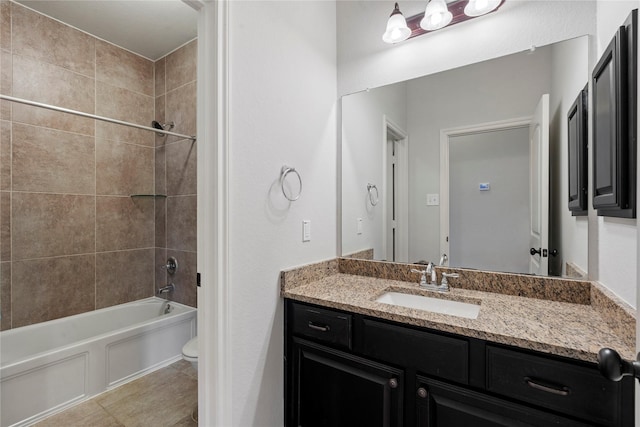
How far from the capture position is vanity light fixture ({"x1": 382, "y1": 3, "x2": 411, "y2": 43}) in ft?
5.17

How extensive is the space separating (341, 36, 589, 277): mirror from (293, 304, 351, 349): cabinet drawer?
1.92ft

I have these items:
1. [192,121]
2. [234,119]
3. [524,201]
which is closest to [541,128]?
[524,201]

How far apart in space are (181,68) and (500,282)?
2.96 meters

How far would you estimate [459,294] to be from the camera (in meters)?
1.38

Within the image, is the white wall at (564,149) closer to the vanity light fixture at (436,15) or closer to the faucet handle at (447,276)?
the faucet handle at (447,276)

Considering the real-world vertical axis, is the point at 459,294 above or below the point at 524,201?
below

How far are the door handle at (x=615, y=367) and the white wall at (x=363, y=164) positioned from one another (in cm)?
127

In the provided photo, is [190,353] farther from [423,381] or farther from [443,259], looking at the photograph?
[443,259]

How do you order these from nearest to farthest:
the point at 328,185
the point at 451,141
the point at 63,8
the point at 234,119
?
the point at 234,119 < the point at 451,141 < the point at 328,185 < the point at 63,8

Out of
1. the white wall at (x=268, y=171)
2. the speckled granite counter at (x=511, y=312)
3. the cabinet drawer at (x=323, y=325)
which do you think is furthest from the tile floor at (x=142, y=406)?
the speckled granite counter at (x=511, y=312)

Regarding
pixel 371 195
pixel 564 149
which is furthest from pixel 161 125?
pixel 564 149

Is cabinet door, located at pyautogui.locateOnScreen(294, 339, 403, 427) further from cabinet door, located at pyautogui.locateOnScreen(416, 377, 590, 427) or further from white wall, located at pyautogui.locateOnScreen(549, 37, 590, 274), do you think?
white wall, located at pyautogui.locateOnScreen(549, 37, 590, 274)

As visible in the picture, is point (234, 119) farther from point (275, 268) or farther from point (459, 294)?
point (459, 294)

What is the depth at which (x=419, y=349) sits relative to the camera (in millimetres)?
1074
